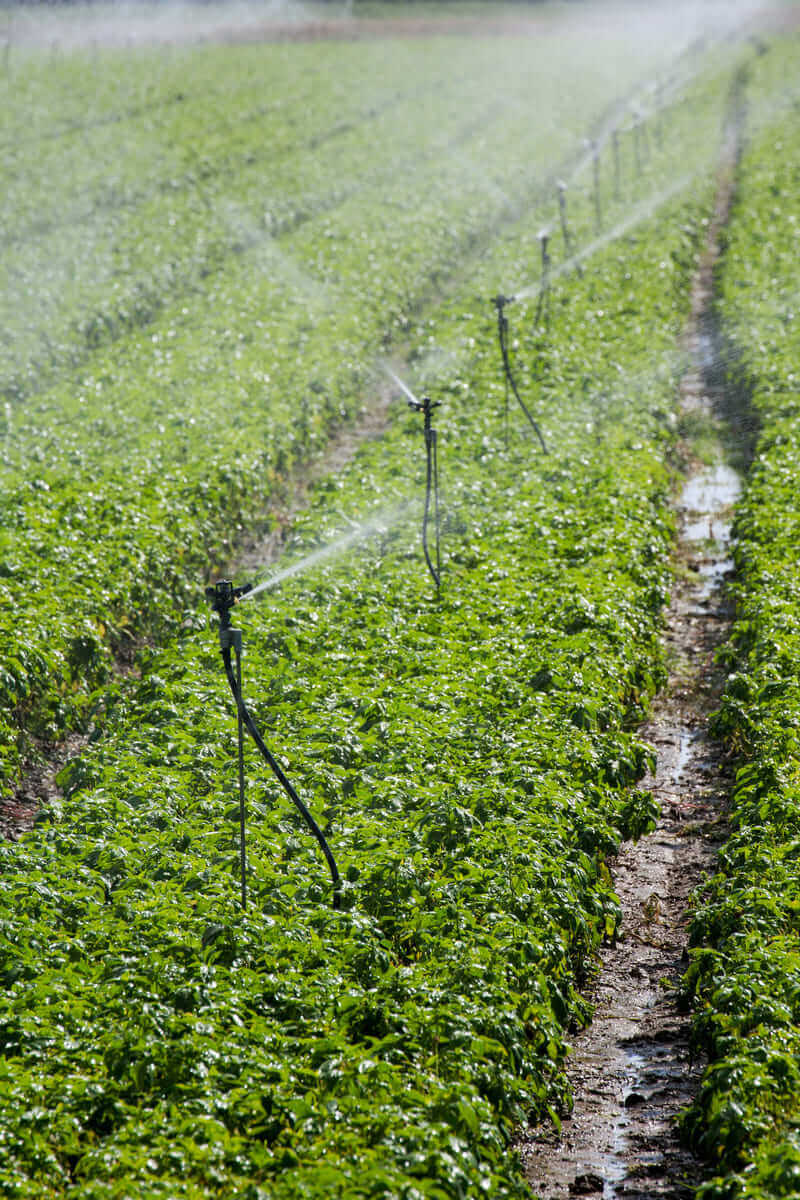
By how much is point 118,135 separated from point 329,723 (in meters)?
31.5

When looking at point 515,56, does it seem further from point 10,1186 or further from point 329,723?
point 10,1186

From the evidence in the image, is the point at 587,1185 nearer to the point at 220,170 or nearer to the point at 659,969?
the point at 659,969

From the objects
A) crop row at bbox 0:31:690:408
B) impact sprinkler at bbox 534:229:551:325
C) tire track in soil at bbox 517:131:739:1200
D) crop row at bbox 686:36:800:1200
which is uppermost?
crop row at bbox 0:31:690:408

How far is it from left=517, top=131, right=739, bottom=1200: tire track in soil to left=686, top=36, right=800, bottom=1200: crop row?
278 millimetres

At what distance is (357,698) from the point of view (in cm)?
930

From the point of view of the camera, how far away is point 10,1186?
17.2ft

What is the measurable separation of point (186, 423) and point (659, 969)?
1054 centimetres

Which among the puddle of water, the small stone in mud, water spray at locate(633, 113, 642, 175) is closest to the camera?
the small stone in mud

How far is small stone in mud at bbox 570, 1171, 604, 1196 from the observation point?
6105mm

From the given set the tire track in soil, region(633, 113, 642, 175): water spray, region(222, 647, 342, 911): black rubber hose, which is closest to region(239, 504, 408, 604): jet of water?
the tire track in soil

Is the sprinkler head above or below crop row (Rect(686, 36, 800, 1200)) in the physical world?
above

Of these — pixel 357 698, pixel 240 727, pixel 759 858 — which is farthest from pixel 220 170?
pixel 759 858

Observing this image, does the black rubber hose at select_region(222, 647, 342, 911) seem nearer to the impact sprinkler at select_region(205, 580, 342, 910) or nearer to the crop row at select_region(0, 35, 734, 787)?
the impact sprinkler at select_region(205, 580, 342, 910)

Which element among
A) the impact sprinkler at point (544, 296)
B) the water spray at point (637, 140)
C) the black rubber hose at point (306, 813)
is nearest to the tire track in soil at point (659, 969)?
the black rubber hose at point (306, 813)
